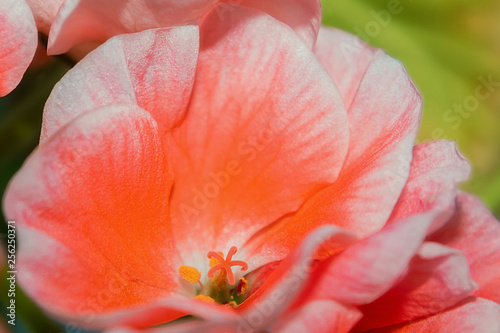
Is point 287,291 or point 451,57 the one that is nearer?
point 287,291

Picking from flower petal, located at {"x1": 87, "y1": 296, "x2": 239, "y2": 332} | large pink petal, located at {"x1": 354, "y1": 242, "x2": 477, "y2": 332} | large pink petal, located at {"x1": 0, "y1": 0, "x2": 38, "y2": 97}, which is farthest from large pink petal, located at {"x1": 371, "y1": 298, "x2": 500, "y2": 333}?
large pink petal, located at {"x1": 0, "y1": 0, "x2": 38, "y2": 97}

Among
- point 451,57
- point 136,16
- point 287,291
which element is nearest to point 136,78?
point 136,16

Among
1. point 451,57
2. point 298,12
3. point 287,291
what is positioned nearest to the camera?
point 287,291

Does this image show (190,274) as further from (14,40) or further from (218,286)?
(14,40)

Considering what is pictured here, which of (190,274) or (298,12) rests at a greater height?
(298,12)

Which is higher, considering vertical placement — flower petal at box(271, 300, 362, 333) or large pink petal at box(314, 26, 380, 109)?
large pink petal at box(314, 26, 380, 109)

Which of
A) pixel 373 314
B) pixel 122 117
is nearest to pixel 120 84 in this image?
pixel 122 117

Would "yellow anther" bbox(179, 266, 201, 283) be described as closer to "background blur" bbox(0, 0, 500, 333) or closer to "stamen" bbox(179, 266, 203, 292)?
"stamen" bbox(179, 266, 203, 292)
